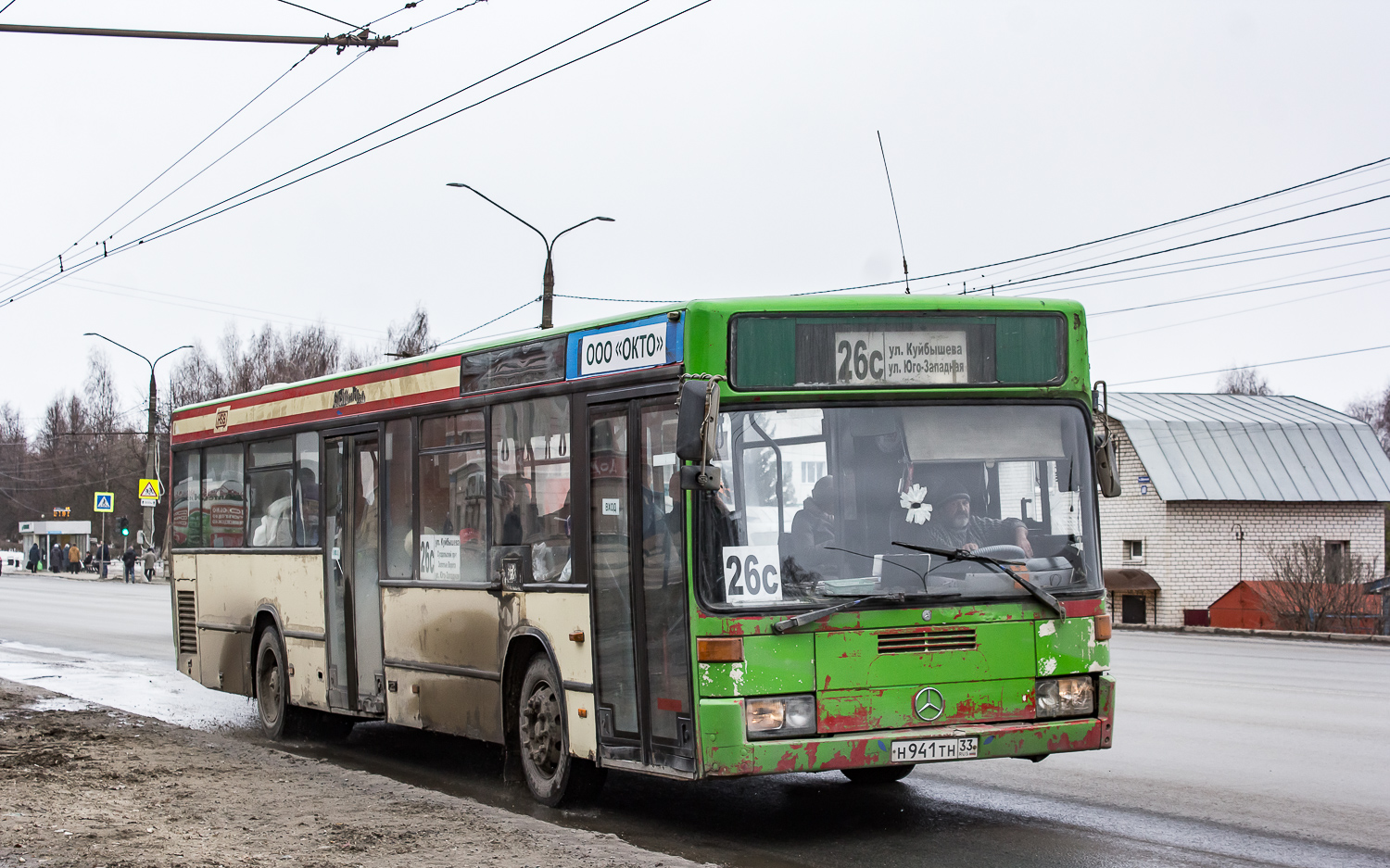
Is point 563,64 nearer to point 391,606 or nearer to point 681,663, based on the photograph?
point 391,606

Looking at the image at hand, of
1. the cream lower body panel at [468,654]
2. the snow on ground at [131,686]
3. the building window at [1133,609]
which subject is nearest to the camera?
the cream lower body panel at [468,654]

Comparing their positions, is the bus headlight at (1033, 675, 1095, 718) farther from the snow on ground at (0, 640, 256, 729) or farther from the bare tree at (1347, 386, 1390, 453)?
the bare tree at (1347, 386, 1390, 453)

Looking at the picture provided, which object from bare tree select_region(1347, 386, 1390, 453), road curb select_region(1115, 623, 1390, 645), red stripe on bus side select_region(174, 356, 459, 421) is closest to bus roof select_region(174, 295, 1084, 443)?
red stripe on bus side select_region(174, 356, 459, 421)

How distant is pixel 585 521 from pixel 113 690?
999 centimetres

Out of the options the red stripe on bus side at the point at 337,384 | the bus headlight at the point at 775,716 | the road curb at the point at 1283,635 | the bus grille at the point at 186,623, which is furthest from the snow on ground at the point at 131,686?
the road curb at the point at 1283,635

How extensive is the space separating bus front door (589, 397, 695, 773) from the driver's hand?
1705 mm

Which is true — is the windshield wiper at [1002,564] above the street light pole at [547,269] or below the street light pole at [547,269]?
below

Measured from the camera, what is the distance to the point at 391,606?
11.0 metres

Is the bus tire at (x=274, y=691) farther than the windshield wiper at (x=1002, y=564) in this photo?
Yes

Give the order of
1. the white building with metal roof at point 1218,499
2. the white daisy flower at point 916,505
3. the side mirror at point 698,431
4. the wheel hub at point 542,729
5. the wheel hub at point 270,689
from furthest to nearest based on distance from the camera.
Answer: the white building with metal roof at point 1218,499 → the wheel hub at point 270,689 → the wheel hub at point 542,729 → the white daisy flower at point 916,505 → the side mirror at point 698,431

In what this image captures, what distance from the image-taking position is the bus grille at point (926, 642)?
7.52 metres

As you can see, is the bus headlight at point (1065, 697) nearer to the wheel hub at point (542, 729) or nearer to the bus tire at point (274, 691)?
the wheel hub at point (542, 729)

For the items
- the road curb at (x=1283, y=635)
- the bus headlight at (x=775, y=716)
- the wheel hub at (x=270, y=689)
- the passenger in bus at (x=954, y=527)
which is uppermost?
the passenger in bus at (x=954, y=527)

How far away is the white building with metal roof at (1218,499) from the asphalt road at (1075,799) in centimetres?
3139
